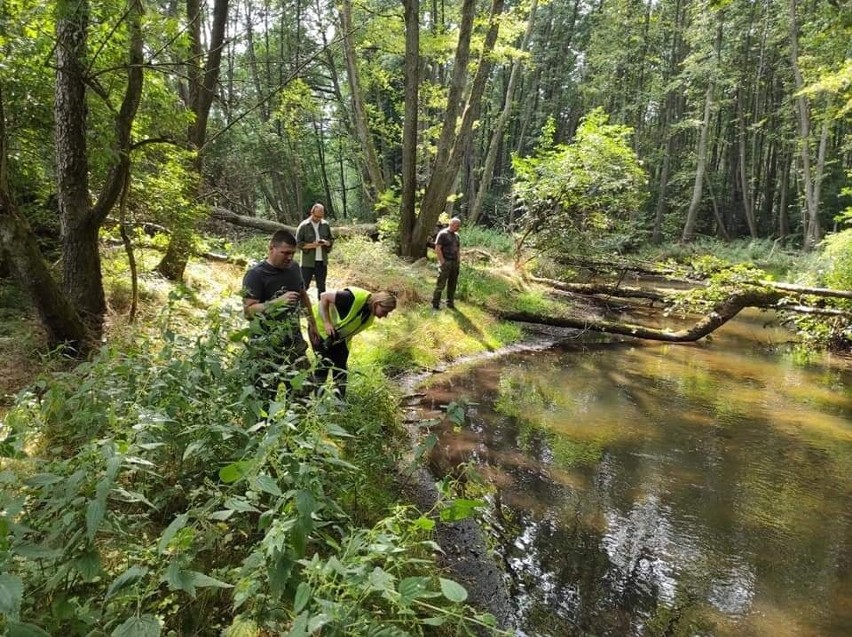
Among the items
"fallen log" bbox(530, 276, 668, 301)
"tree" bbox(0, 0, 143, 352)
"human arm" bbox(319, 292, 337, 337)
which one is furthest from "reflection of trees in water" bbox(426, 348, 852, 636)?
"fallen log" bbox(530, 276, 668, 301)

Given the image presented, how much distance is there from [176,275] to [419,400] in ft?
14.1

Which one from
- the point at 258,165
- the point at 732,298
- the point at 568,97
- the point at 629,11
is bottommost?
the point at 732,298

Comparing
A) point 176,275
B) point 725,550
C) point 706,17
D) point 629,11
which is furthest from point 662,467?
point 629,11

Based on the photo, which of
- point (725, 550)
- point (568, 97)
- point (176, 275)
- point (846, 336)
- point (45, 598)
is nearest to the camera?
point (45, 598)

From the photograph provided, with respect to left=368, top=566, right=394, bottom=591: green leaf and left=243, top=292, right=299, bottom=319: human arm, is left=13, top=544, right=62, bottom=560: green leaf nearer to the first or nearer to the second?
left=368, top=566, right=394, bottom=591: green leaf

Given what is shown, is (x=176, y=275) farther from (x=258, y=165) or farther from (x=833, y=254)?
(x=258, y=165)

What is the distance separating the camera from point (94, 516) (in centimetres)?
166

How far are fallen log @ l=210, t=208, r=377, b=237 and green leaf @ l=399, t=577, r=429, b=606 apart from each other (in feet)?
43.1

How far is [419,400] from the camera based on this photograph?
22.5ft

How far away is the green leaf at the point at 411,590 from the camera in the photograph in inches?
66.0

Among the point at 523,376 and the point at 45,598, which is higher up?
the point at 45,598

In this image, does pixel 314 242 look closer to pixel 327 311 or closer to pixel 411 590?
pixel 327 311

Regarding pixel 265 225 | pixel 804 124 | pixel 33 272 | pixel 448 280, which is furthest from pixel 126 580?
pixel 804 124

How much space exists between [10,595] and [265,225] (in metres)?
14.8
